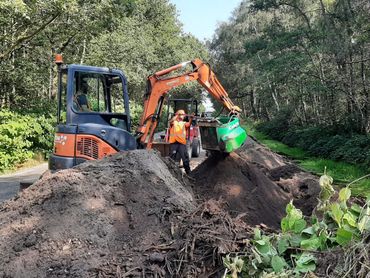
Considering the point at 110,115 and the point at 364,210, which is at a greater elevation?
the point at 110,115

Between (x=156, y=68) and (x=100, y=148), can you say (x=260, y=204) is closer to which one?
(x=100, y=148)

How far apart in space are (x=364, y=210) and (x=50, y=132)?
15820 mm

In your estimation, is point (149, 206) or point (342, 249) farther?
point (149, 206)

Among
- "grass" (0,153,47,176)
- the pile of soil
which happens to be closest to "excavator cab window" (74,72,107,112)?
the pile of soil

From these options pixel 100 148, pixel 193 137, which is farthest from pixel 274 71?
pixel 100 148

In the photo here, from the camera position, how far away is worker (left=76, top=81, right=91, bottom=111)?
8.19 m

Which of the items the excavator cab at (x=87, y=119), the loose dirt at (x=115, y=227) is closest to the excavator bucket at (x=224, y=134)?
the excavator cab at (x=87, y=119)

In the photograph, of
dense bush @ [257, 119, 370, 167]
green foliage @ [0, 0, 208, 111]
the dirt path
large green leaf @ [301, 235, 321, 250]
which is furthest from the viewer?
green foliage @ [0, 0, 208, 111]

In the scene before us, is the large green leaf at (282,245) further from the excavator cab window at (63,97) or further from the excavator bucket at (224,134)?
the excavator cab window at (63,97)

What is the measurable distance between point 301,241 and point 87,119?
537cm

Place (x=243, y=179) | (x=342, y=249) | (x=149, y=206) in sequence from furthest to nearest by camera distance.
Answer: (x=243, y=179), (x=149, y=206), (x=342, y=249)

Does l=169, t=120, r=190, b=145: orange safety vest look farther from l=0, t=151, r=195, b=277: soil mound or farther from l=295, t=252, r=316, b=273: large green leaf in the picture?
l=295, t=252, r=316, b=273: large green leaf

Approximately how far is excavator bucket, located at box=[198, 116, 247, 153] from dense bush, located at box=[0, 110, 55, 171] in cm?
860

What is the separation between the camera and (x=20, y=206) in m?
5.56
